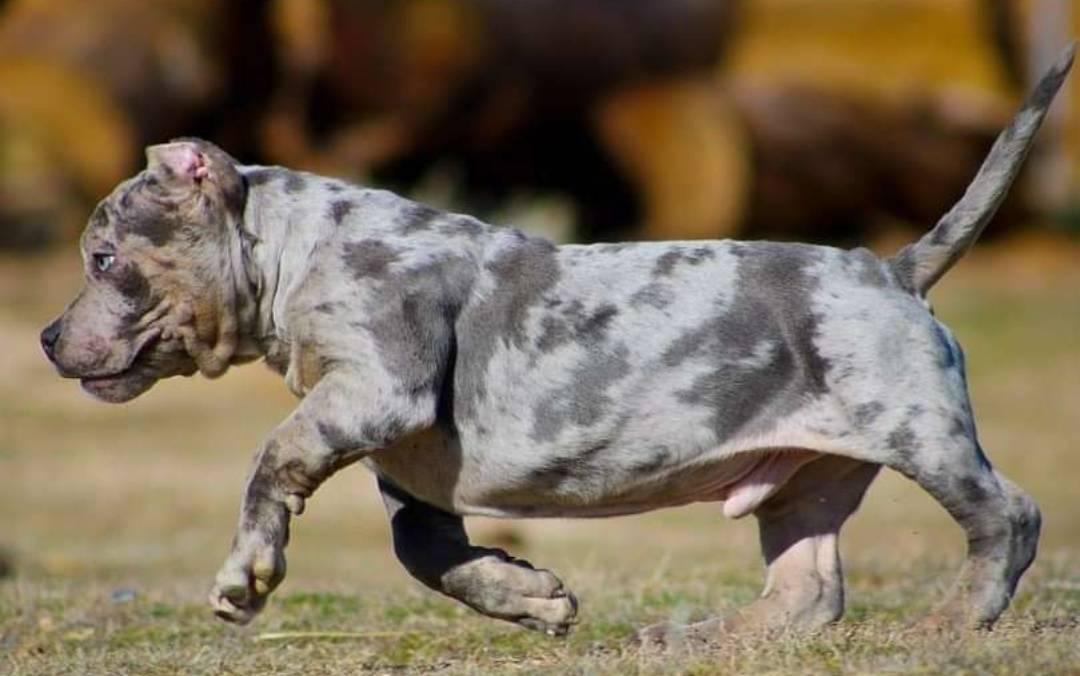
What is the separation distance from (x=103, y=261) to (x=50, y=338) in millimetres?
274

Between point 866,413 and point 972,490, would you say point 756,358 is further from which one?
point 972,490

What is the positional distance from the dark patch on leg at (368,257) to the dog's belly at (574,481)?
1.59ft

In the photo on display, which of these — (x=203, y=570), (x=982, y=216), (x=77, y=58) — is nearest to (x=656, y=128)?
(x=77, y=58)

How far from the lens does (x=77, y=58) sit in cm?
1712

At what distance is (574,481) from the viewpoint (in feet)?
19.4

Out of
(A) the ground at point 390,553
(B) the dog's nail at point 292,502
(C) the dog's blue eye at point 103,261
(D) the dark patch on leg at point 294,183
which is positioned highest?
(D) the dark patch on leg at point 294,183

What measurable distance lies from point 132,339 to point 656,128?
506 inches

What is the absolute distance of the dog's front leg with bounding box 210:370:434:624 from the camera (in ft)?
18.5

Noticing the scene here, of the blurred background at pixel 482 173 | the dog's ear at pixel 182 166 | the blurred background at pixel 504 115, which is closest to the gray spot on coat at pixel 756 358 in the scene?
the dog's ear at pixel 182 166

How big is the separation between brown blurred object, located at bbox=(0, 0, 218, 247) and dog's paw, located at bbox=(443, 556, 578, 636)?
37.7ft

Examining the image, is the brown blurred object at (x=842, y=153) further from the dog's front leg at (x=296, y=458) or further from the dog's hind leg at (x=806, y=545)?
the dog's front leg at (x=296, y=458)

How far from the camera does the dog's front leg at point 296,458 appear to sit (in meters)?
5.64

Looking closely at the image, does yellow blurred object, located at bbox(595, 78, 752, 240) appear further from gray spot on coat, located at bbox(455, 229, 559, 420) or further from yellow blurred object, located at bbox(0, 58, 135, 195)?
gray spot on coat, located at bbox(455, 229, 559, 420)

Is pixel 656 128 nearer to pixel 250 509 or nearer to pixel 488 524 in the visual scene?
pixel 488 524
